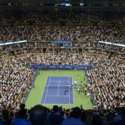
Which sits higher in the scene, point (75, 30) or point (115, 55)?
point (75, 30)

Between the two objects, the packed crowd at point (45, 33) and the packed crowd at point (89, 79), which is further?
the packed crowd at point (45, 33)

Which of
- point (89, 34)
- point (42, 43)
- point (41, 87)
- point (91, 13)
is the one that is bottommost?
point (41, 87)

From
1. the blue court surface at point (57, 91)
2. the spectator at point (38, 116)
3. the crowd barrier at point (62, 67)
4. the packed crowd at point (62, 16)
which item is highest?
the packed crowd at point (62, 16)

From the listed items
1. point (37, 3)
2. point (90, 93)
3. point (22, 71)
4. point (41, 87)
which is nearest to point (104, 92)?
point (90, 93)

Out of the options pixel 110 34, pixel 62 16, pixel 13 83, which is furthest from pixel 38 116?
pixel 62 16

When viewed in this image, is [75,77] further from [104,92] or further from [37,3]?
[37,3]

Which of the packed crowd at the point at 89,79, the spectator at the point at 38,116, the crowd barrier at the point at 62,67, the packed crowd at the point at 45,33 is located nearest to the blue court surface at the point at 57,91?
the packed crowd at the point at 89,79

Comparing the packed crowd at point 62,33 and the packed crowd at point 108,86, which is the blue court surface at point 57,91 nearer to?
the packed crowd at point 108,86
